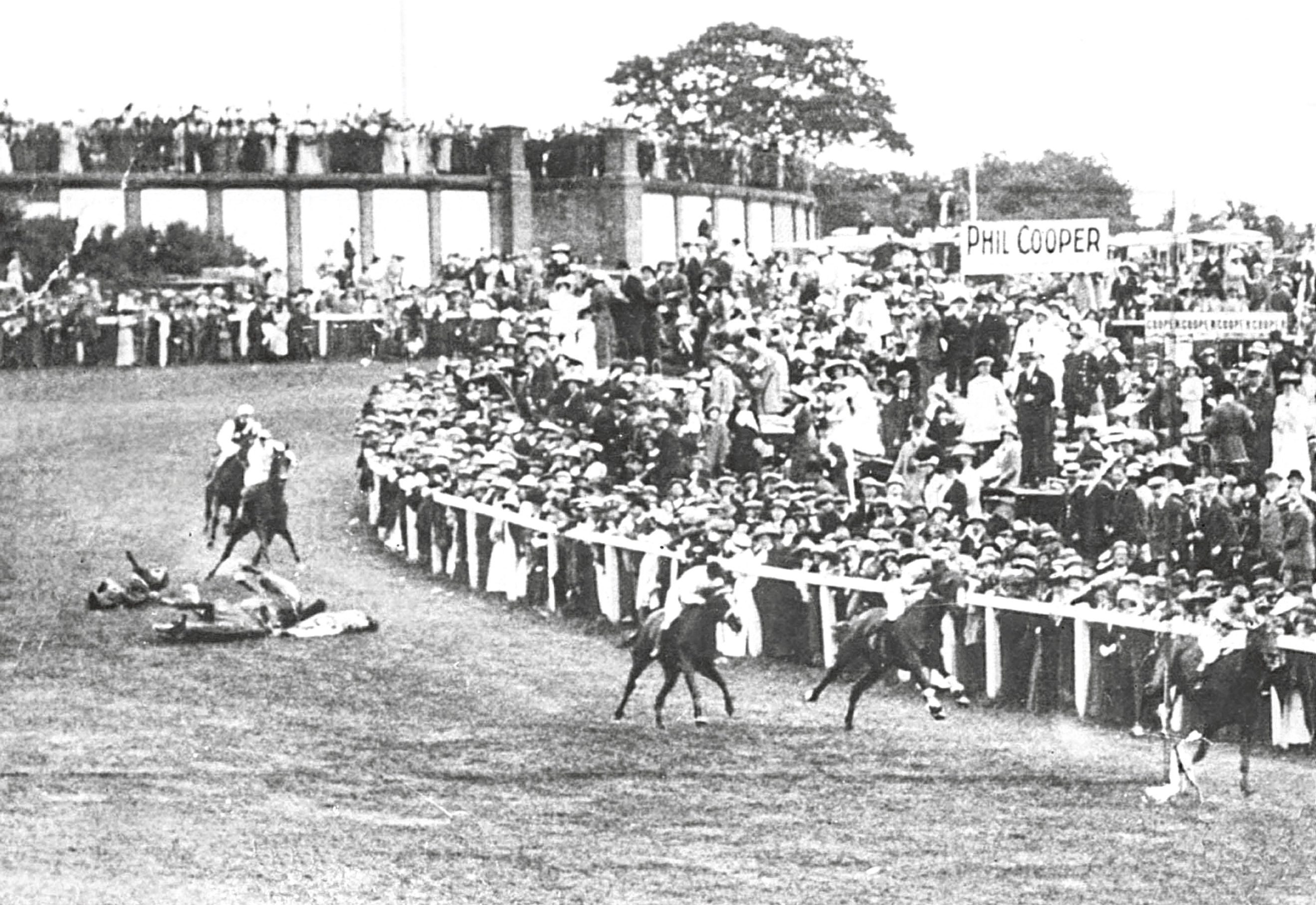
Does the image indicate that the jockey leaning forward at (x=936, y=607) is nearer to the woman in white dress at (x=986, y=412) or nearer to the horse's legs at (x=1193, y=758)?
the horse's legs at (x=1193, y=758)

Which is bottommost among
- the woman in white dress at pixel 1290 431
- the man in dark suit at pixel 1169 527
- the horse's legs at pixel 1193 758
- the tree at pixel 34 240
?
the horse's legs at pixel 1193 758

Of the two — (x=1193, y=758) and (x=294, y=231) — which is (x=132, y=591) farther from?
(x=294, y=231)

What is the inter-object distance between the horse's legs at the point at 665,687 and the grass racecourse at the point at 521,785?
4.7 inches

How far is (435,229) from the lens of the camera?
132 ft

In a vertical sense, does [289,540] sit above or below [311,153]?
below

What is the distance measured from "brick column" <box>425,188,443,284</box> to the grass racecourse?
18.5 metres

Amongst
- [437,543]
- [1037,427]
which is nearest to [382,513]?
[437,543]

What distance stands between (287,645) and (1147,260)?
2184 cm

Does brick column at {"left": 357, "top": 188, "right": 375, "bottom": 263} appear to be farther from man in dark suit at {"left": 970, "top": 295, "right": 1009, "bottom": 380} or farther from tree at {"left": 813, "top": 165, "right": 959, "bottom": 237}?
man in dark suit at {"left": 970, "top": 295, "right": 1009, "bottom": 380}

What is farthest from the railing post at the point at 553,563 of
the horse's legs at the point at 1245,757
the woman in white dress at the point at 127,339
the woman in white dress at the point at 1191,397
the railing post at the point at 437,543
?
the woman in white dress at the point at 127,339

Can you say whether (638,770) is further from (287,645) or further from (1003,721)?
(287,645)

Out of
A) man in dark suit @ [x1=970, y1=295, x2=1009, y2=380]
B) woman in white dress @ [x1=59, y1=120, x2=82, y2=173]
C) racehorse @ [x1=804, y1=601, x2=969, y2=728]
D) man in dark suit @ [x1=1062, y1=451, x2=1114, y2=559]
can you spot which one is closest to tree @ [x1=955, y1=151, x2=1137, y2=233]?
woman in white dress @ [x1=59, y1=120, x2=82, y2=173]

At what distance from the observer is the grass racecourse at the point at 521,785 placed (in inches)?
530

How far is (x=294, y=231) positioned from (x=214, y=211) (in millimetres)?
1635
